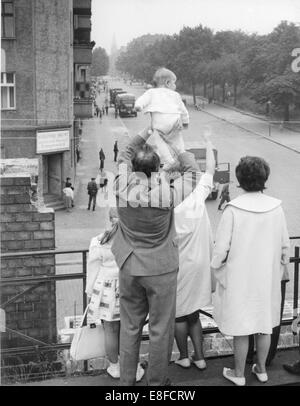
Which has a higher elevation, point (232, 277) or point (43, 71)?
point (43, 71)

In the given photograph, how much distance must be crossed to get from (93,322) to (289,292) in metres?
3.06

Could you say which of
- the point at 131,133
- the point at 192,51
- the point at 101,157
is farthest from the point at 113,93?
the point at 101,157

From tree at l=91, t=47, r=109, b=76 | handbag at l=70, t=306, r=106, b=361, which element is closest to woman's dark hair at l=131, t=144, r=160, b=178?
handbag at l=70, t=306, r=106, b=361

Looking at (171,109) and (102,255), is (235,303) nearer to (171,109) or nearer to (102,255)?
(102,255)

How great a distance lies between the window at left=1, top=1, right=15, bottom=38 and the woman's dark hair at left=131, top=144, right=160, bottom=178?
2.15 m

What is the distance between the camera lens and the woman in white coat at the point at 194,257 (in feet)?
7.77

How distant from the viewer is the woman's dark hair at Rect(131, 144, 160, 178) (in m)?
2.10

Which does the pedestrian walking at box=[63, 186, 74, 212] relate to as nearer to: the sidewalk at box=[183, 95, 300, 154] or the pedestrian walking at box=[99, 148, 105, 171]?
the pedestrian walking at box=[99, 148, 105, 171]

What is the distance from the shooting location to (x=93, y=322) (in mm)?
2395

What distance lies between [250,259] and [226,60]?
7.62 ft

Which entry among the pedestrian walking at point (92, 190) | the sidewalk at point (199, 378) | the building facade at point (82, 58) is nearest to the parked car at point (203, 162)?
the sidewalk at point (199, 378)

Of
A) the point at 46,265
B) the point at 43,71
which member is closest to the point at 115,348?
the point at 46,265

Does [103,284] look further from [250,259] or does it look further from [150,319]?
[250,259]

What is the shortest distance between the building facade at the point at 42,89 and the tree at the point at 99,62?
0.16 metres
